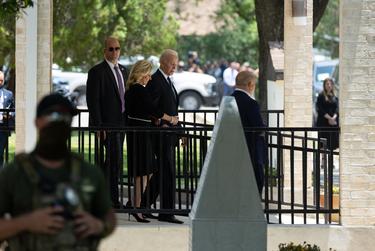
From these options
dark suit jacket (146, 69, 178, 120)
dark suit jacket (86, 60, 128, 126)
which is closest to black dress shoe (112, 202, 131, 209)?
dark suit jacket (86, 60, 128, 126)

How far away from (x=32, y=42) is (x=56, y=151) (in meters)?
7.42

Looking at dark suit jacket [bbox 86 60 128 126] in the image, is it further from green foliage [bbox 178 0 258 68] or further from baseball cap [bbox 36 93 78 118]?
green foliage [bbox 178 0 258 68]

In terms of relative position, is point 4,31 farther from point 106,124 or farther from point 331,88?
point 106,124

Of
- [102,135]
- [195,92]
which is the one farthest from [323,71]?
[102,135]

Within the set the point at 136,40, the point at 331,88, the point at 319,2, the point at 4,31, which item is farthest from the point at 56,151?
the point at 136,40

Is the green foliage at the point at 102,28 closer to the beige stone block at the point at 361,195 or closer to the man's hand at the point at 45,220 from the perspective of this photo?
the beige stone block at the point at 361,195

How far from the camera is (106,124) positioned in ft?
43.8

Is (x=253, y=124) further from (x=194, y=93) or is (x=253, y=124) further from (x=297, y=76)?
(x=194, y=93)

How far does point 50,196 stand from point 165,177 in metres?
7.03

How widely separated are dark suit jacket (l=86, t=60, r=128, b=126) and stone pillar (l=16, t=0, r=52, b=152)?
447 mm

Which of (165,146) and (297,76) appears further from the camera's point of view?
(297,76)

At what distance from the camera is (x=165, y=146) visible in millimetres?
12727

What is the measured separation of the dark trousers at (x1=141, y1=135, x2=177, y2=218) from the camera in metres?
12.7

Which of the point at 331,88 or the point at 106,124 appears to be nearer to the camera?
the point at 106,124
